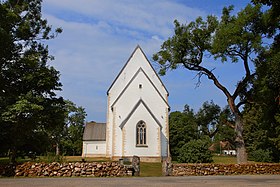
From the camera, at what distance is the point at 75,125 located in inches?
3182

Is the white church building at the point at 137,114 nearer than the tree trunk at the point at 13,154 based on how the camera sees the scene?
No

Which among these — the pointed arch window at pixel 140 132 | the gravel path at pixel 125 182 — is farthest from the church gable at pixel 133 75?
the gravel path at pixel 125 182

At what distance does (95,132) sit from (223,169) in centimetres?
3989

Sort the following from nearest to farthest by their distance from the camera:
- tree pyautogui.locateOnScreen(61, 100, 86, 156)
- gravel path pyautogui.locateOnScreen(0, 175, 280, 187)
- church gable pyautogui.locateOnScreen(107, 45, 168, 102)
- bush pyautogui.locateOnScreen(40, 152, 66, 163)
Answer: gravel path pyautogui.locateOnScreen(0, 175, 280, 187)
bush pyautogui.locateOnScreen(40, 152, 66, 163)
church gable pyautogui.locateOnScreen(107, 45, 168, 102)
tree pyautogui.locateOnScreen(61, 100, 86, 156)

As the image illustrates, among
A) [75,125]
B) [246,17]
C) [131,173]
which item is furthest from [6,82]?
[75,125]

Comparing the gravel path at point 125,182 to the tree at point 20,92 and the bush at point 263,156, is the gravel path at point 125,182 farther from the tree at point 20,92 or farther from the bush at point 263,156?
the bush at point 263,156

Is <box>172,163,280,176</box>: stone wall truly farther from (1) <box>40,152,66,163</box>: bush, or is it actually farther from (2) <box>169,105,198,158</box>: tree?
(2) <box>169,105,198,158</box>: tree

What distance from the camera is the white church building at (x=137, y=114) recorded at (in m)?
40.6

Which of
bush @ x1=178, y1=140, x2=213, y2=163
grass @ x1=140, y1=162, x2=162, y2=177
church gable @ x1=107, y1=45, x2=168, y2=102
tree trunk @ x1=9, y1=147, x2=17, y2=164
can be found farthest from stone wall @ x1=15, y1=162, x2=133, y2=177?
church gable @ x1=107, y1=45, x2=168, y2=102

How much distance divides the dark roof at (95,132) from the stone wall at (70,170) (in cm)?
3770

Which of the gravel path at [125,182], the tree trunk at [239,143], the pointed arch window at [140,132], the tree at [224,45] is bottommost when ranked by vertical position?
the gravel path at [125,182]

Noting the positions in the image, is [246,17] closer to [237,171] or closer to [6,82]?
[237,171]

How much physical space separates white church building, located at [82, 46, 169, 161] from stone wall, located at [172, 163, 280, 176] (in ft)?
62.2

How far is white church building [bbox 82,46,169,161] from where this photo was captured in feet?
133
